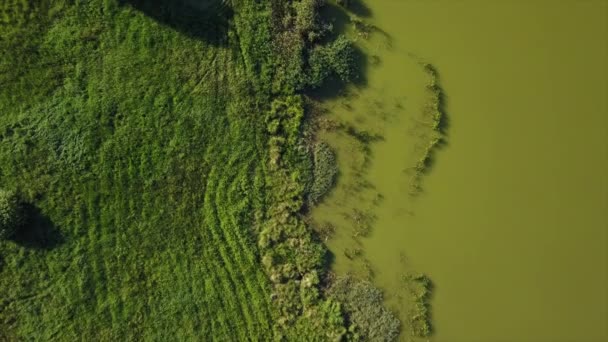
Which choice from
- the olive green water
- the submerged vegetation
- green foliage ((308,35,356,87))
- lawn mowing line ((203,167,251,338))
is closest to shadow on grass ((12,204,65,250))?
A: lawn mowing line ((203,167,251,338))

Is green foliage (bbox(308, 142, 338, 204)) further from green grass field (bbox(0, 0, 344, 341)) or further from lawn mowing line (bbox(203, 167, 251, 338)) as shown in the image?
lawn mowing line (bbox(203, 167, 251, 338))

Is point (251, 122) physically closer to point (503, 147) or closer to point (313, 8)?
point (313, 8)

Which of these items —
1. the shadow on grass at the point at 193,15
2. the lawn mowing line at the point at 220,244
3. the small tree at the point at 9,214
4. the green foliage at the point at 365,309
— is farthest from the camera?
the green foliage at the point at 365,309

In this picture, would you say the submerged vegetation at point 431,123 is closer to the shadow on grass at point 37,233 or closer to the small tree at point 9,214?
the shadow on grass at point 37,233

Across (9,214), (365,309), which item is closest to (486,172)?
(365,309)

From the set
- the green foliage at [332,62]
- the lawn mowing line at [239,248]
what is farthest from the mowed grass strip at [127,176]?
the green foliage at [332,62]

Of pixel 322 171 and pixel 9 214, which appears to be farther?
pixel 322 171

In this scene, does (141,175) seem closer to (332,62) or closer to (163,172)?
(163,172)
